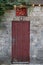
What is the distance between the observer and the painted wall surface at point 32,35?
14.0m

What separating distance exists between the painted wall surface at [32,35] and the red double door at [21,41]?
133mm

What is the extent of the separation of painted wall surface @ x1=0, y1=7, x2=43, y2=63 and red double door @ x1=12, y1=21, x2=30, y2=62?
13cm

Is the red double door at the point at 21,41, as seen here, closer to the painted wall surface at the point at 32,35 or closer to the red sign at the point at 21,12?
the painted wall surface at the point at 32,35

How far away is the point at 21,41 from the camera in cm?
1418

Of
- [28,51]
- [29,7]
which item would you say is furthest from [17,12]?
[28,51]

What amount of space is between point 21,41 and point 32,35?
0.50 m

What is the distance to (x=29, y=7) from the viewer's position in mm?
13836

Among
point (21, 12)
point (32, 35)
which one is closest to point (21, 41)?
point (32, 35)

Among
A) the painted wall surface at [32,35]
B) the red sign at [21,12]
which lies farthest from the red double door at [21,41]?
the red sign at [21,12]

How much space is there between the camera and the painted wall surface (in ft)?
46.0

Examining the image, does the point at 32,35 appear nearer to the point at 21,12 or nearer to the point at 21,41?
the point at 21,41

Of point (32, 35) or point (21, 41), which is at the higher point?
point (32, 35)

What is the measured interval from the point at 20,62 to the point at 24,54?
0.38 metres

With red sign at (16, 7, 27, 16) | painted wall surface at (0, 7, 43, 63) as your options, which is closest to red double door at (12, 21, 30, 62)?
painted wall surface at (0, 7, 43, 63)
